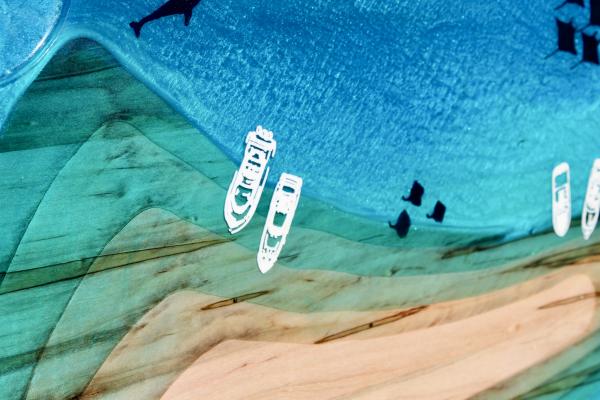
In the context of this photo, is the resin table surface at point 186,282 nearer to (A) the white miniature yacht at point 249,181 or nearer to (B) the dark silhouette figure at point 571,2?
(A) the white miniature yacht at point 249,181

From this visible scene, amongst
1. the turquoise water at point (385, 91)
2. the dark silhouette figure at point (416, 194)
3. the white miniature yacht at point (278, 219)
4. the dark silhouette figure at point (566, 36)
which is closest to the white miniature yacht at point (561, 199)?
the turquoise water at point (385, 91)

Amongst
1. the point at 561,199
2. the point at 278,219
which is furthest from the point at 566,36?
the point at 278,219

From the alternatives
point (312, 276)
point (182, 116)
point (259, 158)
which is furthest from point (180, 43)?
point (312, 276)

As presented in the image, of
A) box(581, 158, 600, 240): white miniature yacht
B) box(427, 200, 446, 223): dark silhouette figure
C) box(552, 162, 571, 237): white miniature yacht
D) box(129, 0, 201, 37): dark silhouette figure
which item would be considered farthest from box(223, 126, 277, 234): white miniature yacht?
box(581, 158, 600, 240): white miniature yacht

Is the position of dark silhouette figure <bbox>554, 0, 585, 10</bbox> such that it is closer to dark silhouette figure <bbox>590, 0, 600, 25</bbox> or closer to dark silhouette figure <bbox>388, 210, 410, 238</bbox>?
dark silhouette figure <bbox>590, 0, 600, 25</bbox>

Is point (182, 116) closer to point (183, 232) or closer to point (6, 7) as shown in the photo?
point (183, 232)

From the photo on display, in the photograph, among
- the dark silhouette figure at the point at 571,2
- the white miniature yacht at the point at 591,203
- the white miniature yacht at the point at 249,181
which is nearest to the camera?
the white miniature yacht at the point at 249,181

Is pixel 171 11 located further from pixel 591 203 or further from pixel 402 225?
pixel 591 203
